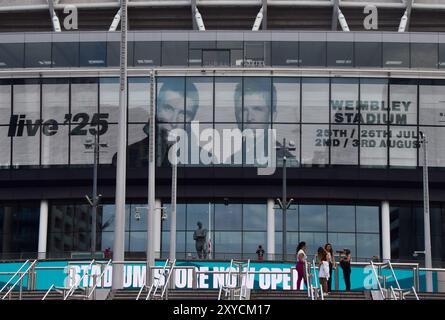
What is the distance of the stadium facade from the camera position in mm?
57688

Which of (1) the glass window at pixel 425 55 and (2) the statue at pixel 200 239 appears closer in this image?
(2) the statue at pixel 200 239

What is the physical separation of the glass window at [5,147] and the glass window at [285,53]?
15687 millimetres

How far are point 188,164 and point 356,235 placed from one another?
408 inches

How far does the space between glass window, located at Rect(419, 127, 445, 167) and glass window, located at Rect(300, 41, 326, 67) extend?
686 centimetres

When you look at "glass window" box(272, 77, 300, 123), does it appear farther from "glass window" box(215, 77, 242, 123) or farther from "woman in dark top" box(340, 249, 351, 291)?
"woman in dark top" box(340, 249, 351, 291)

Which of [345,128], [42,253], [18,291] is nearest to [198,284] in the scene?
[18,291]

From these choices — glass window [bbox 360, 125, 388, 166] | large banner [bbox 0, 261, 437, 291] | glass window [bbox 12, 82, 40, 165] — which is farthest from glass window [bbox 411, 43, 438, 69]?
large banner [bbox 0, 261, 437, 291]

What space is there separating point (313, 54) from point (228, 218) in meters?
10.5

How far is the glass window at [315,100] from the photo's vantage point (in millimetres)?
57844

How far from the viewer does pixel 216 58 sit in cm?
5869

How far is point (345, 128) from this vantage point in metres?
57.7

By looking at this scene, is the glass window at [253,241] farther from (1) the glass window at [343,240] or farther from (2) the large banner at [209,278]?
(2) the large banner at [209,278]

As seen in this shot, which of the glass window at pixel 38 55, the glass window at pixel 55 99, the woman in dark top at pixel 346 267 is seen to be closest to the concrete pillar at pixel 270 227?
the glass window at pixel 55 99
